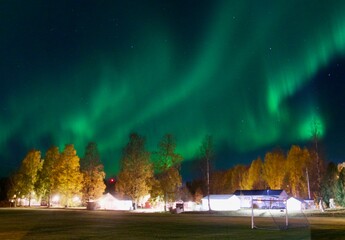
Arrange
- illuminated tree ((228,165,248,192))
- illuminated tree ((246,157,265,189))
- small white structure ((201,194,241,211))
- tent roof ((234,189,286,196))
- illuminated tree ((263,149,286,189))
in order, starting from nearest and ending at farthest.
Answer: small white structure ((201,194,241,211)), tent roof ((234,189,286,196)), illuminated tree ((263,149,286,189)), illuminated tree ((246,157,265,189)), illuminated tree ((228,165,248,192))

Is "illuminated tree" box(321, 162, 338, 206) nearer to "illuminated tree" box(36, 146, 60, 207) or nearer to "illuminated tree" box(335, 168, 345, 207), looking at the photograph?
"illuminated tree" box(335, 168, 345, 207)

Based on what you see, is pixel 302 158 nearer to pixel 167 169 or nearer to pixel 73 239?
pixel 167 169

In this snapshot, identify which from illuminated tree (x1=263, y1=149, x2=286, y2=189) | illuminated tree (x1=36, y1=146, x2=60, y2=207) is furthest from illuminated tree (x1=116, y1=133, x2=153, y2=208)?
illuminated tree (x1=263, y1=149, x2=286, y2=189)

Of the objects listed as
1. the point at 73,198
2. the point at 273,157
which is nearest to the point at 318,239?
the point at 73,198

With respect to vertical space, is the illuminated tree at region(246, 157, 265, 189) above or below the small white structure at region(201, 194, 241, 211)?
above

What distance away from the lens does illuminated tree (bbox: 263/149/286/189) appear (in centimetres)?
11400

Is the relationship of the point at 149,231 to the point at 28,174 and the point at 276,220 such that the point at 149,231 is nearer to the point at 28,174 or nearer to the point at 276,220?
the point at 276,220

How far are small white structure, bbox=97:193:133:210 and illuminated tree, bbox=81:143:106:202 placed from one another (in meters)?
2.39

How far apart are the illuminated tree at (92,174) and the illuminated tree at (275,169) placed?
168ft

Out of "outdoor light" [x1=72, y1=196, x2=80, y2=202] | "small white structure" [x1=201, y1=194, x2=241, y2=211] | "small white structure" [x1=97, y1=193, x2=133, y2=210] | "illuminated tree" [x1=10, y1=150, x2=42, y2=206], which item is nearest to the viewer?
"small white structure" [x1=97, y1=193, x2=133, y2=210]

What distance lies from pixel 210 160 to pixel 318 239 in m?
56.0

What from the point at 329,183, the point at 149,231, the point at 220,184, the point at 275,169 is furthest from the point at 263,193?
the point at 149,231

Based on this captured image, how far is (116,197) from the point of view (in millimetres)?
89625

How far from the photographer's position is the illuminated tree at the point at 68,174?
278 ft
